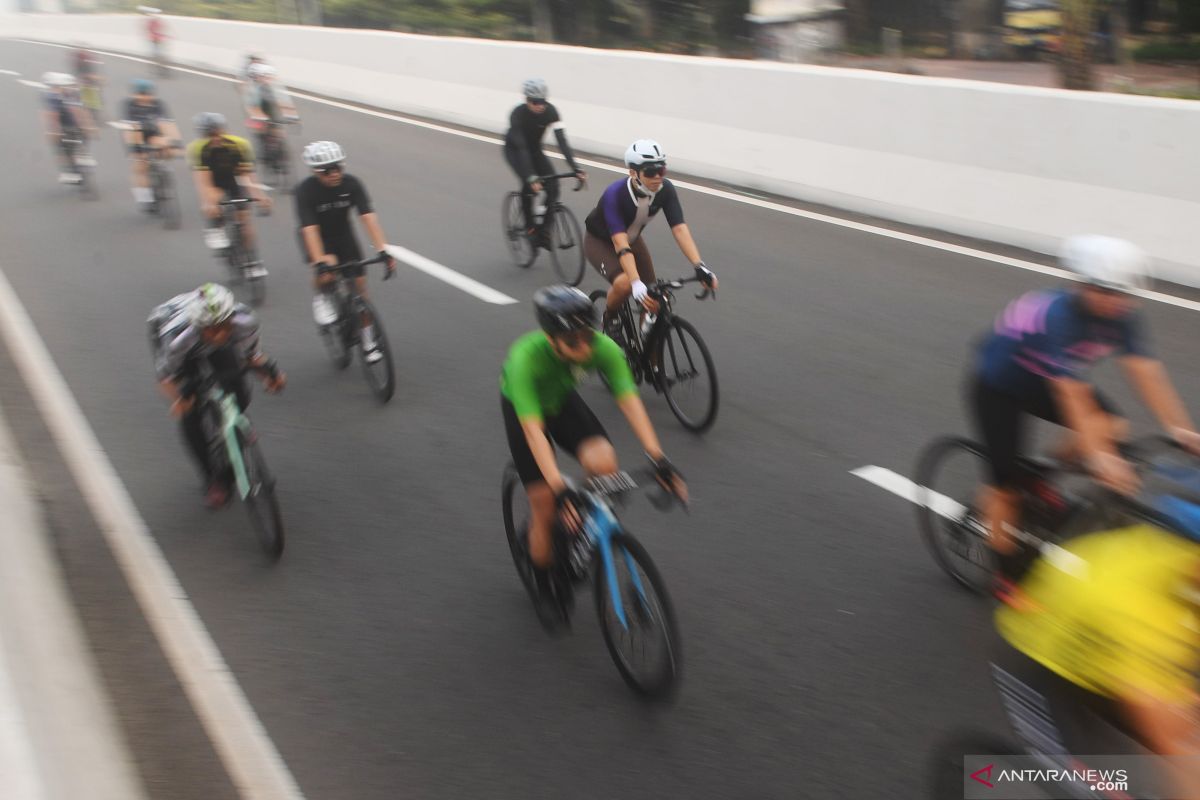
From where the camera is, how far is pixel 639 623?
497cm

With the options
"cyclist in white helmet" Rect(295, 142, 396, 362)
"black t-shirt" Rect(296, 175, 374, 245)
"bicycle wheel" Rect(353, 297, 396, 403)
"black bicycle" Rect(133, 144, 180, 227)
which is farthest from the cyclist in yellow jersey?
"black bicycle" Rect(133, 144, 180, 227)

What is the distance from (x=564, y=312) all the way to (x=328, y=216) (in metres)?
5.16

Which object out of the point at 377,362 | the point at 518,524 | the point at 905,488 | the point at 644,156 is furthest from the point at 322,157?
the point at 905,488

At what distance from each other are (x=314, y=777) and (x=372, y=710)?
50cm

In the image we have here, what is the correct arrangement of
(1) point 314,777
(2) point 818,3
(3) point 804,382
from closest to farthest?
1. (1) point 314,777
2. (3) point 804,382
3. (2) point 818,3

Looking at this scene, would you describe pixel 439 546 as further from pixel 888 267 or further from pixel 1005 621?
pixel 888 267

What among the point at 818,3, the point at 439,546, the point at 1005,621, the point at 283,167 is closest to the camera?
the point at 1005,621

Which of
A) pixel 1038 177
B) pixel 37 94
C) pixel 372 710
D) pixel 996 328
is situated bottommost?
pixel 37 94

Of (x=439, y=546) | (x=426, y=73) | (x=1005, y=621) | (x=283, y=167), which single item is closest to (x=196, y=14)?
(x=426, y=73)

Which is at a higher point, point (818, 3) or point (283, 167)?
point (818, 3)

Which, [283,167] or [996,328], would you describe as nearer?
[996,328]

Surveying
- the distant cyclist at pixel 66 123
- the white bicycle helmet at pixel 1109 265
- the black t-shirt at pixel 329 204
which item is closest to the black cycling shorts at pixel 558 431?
the white bicycle helmet at pixel 1109 265

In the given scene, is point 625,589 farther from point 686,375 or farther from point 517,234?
point 517,234

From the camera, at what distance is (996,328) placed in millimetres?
5145
